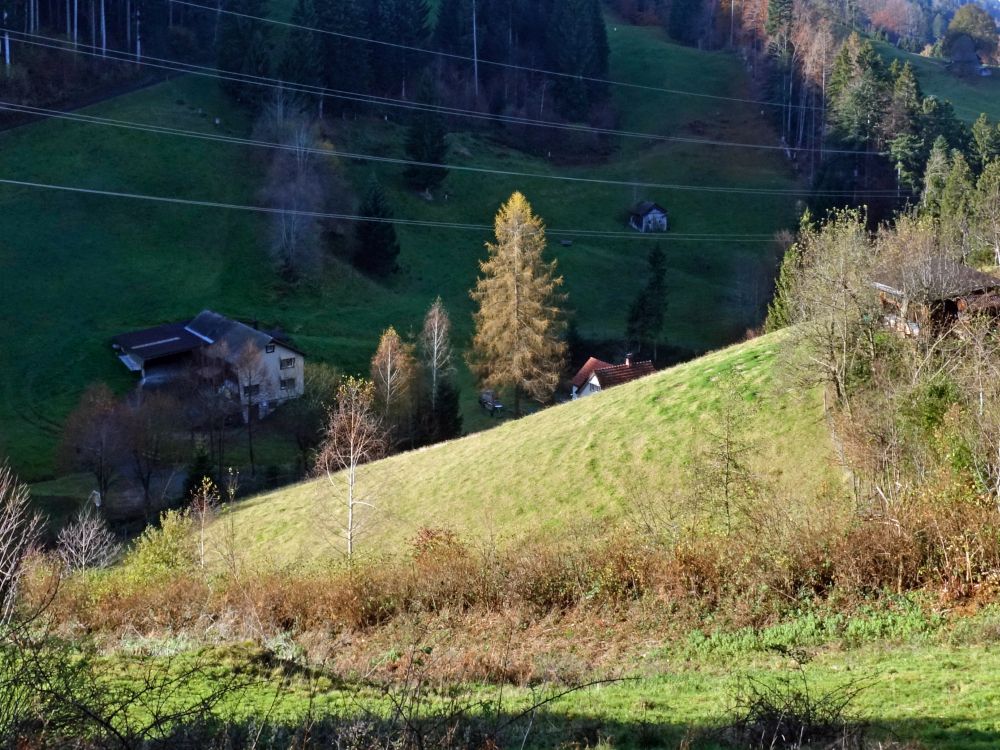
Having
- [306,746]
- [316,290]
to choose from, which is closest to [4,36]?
[316,290]

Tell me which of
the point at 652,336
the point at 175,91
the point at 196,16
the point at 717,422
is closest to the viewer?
the point at 717,422

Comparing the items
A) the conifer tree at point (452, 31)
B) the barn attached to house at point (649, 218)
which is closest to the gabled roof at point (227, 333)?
the barn attached to house at point (649, 218)

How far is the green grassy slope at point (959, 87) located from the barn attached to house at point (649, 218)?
32.6 meters

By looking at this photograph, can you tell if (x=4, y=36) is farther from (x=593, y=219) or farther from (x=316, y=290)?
(x=593, y=219)

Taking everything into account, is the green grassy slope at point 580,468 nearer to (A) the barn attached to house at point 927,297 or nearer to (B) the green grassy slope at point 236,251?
(A) the barn attached to house at point 927,297

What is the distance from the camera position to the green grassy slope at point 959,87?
8438cm

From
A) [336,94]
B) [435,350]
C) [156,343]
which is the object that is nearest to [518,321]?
[435,350]

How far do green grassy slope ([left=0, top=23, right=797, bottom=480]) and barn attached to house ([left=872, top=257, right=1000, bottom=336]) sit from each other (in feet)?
89.2

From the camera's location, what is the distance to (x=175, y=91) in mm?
70438

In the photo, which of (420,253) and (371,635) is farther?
(420,253)

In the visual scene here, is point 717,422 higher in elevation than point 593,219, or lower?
lower

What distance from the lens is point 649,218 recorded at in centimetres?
7181

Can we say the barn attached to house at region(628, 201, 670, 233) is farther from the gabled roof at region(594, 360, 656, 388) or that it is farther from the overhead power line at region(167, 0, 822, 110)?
the gabled roof at region(594, 360, 656, 388)

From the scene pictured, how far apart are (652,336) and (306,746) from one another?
5114 cm
